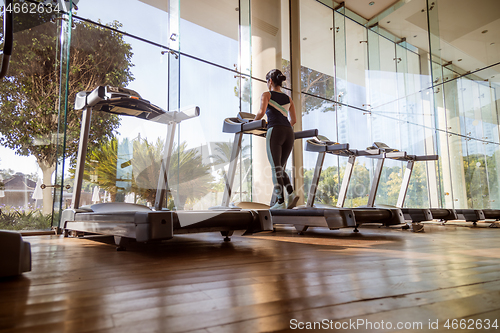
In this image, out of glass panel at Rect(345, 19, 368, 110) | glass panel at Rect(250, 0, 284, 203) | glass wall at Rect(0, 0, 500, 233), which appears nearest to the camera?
glass wall at Rect(0, 0, 500, 233)

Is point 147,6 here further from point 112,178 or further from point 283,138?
point 283,138

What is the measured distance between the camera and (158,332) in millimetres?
654

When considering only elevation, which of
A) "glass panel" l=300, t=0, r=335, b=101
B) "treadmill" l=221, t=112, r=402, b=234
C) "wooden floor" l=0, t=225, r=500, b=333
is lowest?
"wooden floor" l=0, t=225, r=500, b=333

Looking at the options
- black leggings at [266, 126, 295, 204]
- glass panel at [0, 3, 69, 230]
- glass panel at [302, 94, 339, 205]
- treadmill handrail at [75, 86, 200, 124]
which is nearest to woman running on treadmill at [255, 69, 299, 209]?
black leggings at [266, 126, 295, 204]

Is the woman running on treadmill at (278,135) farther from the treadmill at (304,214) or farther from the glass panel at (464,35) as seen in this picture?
the glass panel at (464,35)

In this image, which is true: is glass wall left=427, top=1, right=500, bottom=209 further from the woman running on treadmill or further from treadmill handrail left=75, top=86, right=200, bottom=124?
treadmill handrail left=75, top=86, right=200, bottom=124

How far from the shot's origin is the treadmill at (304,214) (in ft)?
9.89

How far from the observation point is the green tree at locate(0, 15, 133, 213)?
134 inches

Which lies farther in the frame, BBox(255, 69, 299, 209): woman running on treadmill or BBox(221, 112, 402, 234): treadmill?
BBox(255, 69, 299, 209): woman running on treadmill

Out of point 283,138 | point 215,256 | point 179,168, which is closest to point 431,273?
point 215,256

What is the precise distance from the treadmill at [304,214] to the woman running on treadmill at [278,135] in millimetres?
124

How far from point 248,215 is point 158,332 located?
1.66 metres

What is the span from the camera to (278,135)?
3332mm

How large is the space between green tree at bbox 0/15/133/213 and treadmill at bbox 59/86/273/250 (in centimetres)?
100
